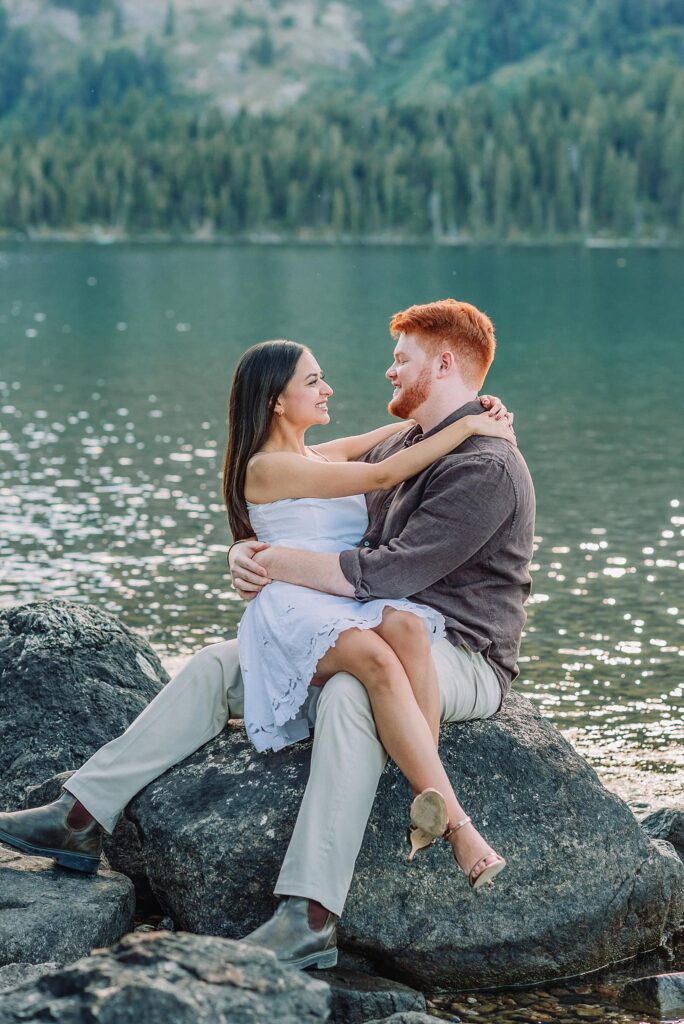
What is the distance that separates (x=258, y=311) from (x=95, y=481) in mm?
47642

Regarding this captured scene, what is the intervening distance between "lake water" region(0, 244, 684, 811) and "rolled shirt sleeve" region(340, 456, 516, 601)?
12.0 ft

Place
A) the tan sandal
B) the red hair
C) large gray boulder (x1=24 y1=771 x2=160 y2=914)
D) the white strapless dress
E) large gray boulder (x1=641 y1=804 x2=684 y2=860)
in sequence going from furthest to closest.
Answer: large gray boulder (x1=641 y1=804 x2=684 y2=860) < large gray boulder (x1=24 y1=771 x2=160 y2=914) < the red hair < the white strapless dress < the tan sandal

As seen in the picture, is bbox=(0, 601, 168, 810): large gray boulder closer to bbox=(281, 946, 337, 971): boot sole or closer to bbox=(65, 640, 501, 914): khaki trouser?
bbox=(65, 640, 501, 914): khaki trouser

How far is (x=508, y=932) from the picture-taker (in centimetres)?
672

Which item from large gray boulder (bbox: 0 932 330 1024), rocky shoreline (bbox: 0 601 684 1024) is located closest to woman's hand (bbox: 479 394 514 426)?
rocky shoreline (bbox: 0 601 684 1024)

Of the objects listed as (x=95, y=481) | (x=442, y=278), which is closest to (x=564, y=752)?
(x=95, y=481)

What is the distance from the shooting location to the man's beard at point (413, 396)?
7.12 meters

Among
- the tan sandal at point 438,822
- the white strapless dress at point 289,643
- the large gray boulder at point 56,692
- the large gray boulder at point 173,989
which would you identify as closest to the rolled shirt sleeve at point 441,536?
the white strapless dress at point 289,643

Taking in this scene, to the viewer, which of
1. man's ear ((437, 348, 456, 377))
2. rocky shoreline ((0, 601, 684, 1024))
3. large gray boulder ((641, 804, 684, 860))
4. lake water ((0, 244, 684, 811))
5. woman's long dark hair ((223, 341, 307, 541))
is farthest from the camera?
lake water ((0, 244, 684, 811))

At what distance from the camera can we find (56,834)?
6.80 m

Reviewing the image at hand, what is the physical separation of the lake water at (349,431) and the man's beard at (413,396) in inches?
150

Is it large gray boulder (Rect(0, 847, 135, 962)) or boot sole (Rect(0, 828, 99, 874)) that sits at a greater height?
boot sole (Rect(0, 828, 99, 874))

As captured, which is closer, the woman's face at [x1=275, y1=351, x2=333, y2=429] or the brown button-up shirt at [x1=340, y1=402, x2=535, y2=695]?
the brown button-up shirt at [x1=340, y1=402, x2=535, y2=695]

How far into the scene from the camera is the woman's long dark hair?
23.5ft
